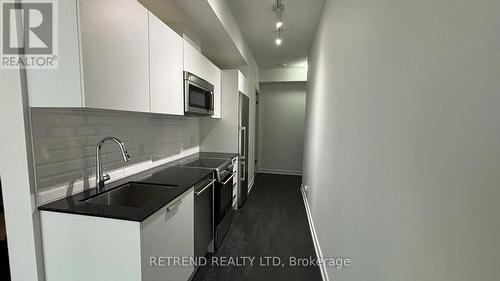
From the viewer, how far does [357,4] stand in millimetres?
1309

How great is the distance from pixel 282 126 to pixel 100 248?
5074 millimetres

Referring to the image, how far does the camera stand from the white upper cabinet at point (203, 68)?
2.06 m

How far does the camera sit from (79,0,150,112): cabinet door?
1050 mm

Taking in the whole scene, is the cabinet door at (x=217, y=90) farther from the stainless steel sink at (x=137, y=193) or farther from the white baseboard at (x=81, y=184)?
the stainless steel sink at (x=137, y=193)

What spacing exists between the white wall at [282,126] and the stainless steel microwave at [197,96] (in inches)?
131

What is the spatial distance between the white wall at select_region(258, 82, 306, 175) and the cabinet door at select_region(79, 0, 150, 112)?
4576 millimetres

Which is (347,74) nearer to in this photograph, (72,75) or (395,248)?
(395,248)

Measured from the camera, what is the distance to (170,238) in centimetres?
140

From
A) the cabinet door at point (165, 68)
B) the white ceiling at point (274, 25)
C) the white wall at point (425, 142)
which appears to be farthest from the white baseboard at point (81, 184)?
the white ceiling at point (274, 25)

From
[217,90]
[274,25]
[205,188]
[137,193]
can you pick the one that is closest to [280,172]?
[217,90]

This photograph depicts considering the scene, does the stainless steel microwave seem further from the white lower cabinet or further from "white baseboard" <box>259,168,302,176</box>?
"white baseboard" <box>259,168,302,176</box>

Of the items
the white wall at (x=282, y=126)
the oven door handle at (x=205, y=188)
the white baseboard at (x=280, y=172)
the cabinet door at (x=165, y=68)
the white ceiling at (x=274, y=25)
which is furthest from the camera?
the white baseboard at (x=280, y=172)

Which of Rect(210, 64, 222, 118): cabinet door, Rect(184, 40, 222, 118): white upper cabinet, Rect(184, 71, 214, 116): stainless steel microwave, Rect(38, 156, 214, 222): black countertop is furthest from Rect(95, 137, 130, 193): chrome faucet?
Rect(210, 64, 222, 118): cabinet door

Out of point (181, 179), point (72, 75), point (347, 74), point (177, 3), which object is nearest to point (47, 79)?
point (72, 75)
